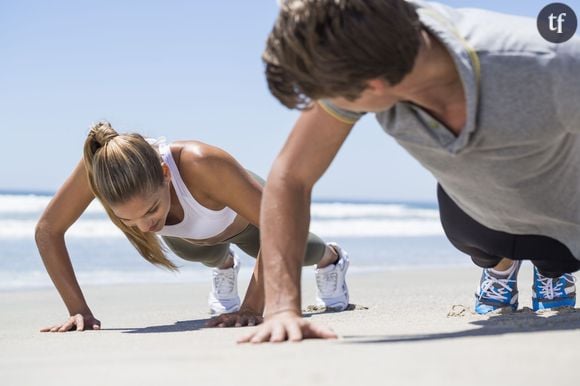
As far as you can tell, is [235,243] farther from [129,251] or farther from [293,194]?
[129,251]

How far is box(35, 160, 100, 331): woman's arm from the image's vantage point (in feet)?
13.3

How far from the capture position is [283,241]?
257 cm

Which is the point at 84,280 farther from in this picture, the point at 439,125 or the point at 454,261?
the point at 439,125

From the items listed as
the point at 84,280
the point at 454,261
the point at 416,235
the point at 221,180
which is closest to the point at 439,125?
the point at 221,180

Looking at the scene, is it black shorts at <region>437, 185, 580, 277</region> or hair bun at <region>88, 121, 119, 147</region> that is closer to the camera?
black shorts at <region>437, 185, 580, 277</region>

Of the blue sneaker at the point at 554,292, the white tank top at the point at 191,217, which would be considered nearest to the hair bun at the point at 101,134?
the white tank top at the point at 191,217

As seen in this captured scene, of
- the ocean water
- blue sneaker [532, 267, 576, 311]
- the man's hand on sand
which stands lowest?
the ocean water

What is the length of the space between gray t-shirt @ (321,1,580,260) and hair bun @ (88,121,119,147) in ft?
5.05

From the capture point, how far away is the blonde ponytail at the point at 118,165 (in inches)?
141

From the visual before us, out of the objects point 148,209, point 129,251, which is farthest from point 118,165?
point 129,251

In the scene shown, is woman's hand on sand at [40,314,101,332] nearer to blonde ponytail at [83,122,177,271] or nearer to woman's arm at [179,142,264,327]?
blonde ponytail at [83,122,177,271]

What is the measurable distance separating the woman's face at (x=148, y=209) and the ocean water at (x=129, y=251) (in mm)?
4035

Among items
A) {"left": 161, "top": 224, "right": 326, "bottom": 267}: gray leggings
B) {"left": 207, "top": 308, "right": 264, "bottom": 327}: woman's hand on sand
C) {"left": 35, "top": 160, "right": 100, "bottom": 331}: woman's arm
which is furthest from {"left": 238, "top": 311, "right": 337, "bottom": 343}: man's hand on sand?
{"left": 161, "top": 224, "right": 326, "bottom": 267}: gray leggings

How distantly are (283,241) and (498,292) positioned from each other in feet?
5.07
